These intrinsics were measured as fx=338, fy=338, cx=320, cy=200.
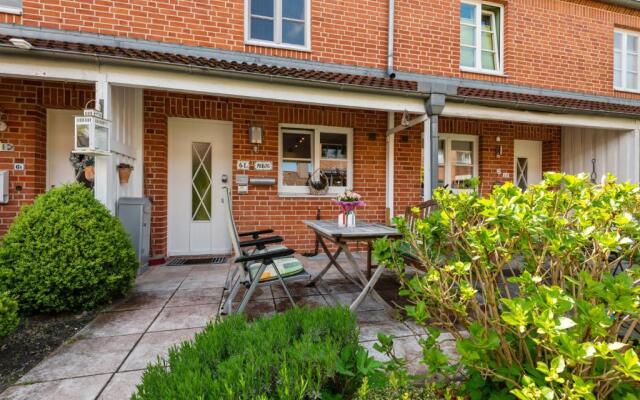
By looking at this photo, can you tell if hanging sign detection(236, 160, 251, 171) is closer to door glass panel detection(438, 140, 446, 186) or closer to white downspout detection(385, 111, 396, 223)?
white downspout detection(385, 111, 396, 223)

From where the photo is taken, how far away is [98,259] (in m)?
3.16

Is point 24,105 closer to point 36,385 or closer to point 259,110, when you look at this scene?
point 259,110

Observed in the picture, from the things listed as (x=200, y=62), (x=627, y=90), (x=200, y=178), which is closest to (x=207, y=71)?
(x=200, y=62)

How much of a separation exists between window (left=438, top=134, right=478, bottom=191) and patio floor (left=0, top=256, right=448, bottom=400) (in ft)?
11.1

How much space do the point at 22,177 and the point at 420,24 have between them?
7035 mm

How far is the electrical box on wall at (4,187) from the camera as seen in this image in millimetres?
4531

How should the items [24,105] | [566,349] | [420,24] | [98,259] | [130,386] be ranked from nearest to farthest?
1. [566,349]
2. [130,386]
3. [98,259]
4. [24,105]
5. [420,24]

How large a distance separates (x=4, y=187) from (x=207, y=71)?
3.30 meters

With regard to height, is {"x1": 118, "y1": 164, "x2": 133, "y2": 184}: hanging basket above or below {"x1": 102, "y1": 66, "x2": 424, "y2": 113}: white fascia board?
below

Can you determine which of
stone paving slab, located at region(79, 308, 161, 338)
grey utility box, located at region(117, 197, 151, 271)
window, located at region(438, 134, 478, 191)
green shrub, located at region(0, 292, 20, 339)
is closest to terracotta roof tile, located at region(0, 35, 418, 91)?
grey utility box, located at region(117, 197, 151, 271)

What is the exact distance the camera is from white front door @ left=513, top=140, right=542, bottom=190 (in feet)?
24.3

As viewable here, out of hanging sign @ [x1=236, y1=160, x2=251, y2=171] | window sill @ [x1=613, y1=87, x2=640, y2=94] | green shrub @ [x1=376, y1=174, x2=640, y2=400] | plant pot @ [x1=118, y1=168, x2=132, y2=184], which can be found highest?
window sill @ [x1=613, y1=87, x2=640, y2=94]

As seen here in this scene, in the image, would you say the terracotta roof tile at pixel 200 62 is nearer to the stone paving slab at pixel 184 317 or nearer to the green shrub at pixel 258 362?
the stone paving slab at pixel 184 317

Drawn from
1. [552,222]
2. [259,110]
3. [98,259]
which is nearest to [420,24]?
[259,110]
